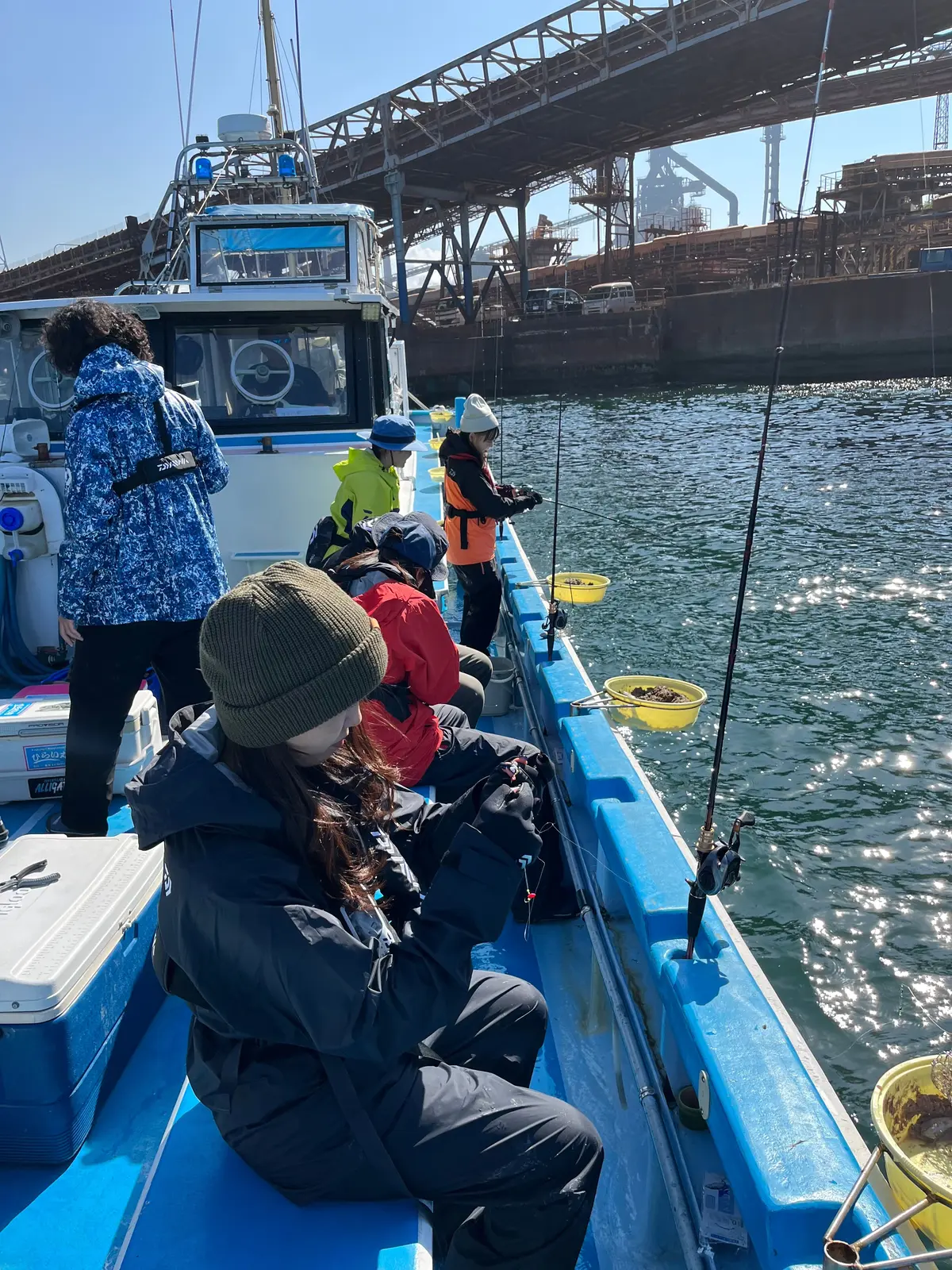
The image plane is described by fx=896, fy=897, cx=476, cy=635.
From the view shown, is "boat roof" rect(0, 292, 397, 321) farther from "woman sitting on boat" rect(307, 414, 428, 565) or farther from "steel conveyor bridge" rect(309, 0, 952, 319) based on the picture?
"steel conveyor bridge" rect(309, 0, 952, 319)

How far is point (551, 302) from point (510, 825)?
3939cm

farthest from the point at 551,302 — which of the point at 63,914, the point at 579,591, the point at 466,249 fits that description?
the point at 63,914

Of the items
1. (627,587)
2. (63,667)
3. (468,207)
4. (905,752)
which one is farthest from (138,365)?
(468,207)

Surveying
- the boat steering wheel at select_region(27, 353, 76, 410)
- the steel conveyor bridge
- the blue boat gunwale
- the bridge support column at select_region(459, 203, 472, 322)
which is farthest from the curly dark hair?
the bridge support column at select_region(459, 203, 472, 322)

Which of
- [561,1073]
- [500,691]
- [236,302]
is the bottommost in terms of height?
[561,1073]

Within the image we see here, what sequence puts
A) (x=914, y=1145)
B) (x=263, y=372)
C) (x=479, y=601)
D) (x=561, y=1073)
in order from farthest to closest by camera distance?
1. (x=263, y=372)
2. (x=479, y=601)
3. (x=561, y=1073)
4. (x=914, y=1145)

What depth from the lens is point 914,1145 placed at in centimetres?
208

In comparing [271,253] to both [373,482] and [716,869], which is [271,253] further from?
[716,869]

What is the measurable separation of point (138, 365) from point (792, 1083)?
273 cm

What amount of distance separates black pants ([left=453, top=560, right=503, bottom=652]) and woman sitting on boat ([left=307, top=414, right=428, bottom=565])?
84cm

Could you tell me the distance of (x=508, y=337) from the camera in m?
34.0

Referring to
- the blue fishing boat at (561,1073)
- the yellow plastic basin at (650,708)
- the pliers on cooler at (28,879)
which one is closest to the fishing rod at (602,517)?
the yellow plastic basin at (650,708)

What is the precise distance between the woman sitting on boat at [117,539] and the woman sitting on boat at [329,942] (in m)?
1.37

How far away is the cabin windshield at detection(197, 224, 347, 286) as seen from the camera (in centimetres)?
632
